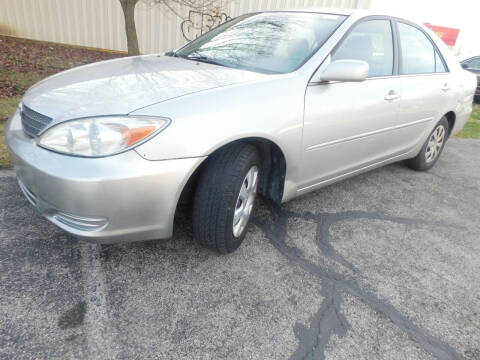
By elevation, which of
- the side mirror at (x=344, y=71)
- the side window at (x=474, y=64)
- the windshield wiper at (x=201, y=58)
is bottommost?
the side window at (x=474, y=64)

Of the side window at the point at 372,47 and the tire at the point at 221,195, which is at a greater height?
the side window at the point at 372,47

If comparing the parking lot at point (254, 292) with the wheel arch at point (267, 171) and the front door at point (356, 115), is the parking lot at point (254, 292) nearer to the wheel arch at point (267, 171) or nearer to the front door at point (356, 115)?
the wheel arch at point (267, 171)

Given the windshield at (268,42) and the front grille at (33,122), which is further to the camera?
the windshield at (268,42)

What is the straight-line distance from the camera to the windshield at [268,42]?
235cm

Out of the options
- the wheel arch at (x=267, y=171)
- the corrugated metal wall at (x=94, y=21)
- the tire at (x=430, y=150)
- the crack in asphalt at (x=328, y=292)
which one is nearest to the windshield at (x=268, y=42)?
the wheel arch at (x=267, y=171)

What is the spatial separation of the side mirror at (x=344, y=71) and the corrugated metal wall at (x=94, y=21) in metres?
6.70

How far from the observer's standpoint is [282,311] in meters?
1.80

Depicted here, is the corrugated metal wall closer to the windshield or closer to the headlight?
the windshield

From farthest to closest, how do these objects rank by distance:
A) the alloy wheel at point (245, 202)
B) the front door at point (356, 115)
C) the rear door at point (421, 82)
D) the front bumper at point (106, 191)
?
the rear door at point (421, 82) < the front door at point (356, 115) < the alloy wheel at point (245, 202) < the front bumper at point (106, 191)

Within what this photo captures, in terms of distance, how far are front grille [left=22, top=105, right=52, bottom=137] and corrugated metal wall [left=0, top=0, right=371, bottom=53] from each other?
22.5 ft

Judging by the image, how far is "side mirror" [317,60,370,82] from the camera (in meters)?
2.16

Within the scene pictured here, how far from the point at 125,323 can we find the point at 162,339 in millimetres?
201

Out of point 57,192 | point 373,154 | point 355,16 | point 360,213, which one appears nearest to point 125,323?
point 57,192

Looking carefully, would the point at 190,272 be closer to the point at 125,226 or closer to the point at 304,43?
the point at 125,226
